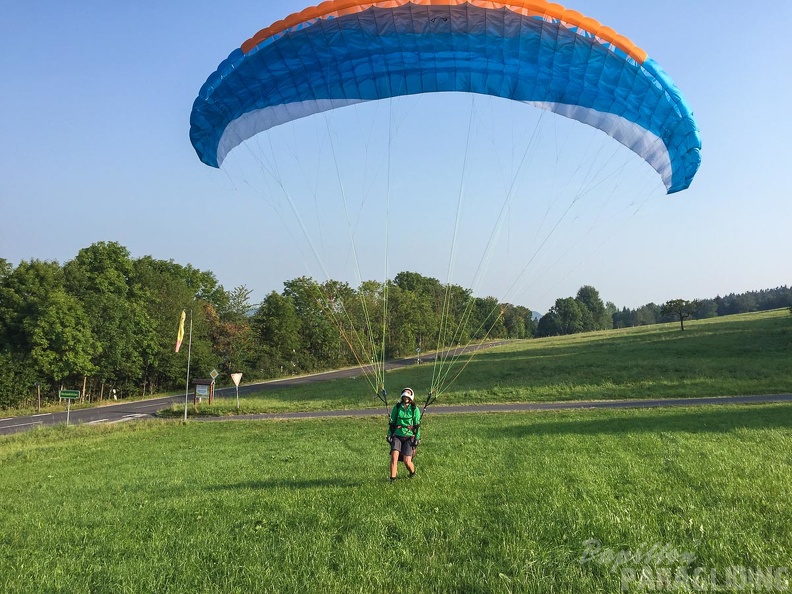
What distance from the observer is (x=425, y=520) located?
5.31 m

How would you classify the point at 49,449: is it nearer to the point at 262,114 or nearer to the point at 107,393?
the point at 262,114

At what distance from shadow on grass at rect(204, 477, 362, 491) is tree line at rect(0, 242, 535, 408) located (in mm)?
12548

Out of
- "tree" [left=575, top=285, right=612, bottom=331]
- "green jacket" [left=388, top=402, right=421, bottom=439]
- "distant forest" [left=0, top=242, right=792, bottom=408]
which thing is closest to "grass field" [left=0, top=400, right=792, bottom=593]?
"green jacket" [left=388, top=402, right=421, bottom=439]

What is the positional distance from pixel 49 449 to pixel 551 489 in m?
17.5

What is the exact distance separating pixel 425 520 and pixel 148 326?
47.3 metres

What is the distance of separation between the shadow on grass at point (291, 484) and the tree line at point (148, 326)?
41.2 ft

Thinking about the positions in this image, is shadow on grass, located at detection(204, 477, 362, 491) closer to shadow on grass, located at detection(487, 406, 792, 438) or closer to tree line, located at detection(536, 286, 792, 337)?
shadow on grass, located at detection(487, 406, 792, 438)

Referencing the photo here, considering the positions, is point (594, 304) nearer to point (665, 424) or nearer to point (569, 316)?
point (569, 316)

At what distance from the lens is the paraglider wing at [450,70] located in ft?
27.2

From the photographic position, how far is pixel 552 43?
8469 millimetres

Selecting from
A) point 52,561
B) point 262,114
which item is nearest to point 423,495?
point 52,561

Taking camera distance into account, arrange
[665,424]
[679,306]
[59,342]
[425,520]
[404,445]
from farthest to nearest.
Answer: [679,306]
[59,342]
[665,424]
[404,445]
[425,520]

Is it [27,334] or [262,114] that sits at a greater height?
[262,114]

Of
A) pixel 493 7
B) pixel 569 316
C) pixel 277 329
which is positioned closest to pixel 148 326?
pixel 277 329
